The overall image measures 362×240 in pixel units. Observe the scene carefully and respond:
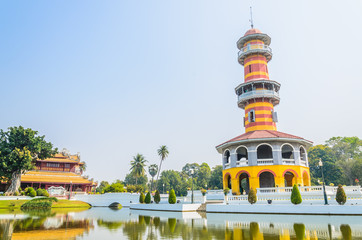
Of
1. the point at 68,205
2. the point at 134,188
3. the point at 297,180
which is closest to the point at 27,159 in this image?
the point at 68,205

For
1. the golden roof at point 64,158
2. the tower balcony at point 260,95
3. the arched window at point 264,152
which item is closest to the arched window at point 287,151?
the arched window at point 264,152

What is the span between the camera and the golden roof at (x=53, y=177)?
55.1m

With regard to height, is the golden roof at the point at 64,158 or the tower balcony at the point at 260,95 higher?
the tower balcony at the point at 260,95

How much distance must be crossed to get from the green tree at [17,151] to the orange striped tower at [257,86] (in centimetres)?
3646

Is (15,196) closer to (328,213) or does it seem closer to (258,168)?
(258,168)

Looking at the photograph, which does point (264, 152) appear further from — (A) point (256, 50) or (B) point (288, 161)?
(A) point (256, 50)

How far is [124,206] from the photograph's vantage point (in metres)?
49.5

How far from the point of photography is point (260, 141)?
31.8m

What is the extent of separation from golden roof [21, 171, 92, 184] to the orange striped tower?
4136cm

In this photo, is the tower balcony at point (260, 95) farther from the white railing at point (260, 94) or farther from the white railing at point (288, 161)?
the white railing at point (288, 161)

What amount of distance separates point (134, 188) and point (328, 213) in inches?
1713

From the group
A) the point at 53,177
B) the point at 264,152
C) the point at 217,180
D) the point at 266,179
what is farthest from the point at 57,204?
the point at 217,180

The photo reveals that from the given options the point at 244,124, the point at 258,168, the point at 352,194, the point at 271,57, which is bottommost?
the point at 352,194

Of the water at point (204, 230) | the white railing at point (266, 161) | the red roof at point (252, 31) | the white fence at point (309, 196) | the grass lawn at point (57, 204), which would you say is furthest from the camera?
the grass lawn at point (57, 204)
